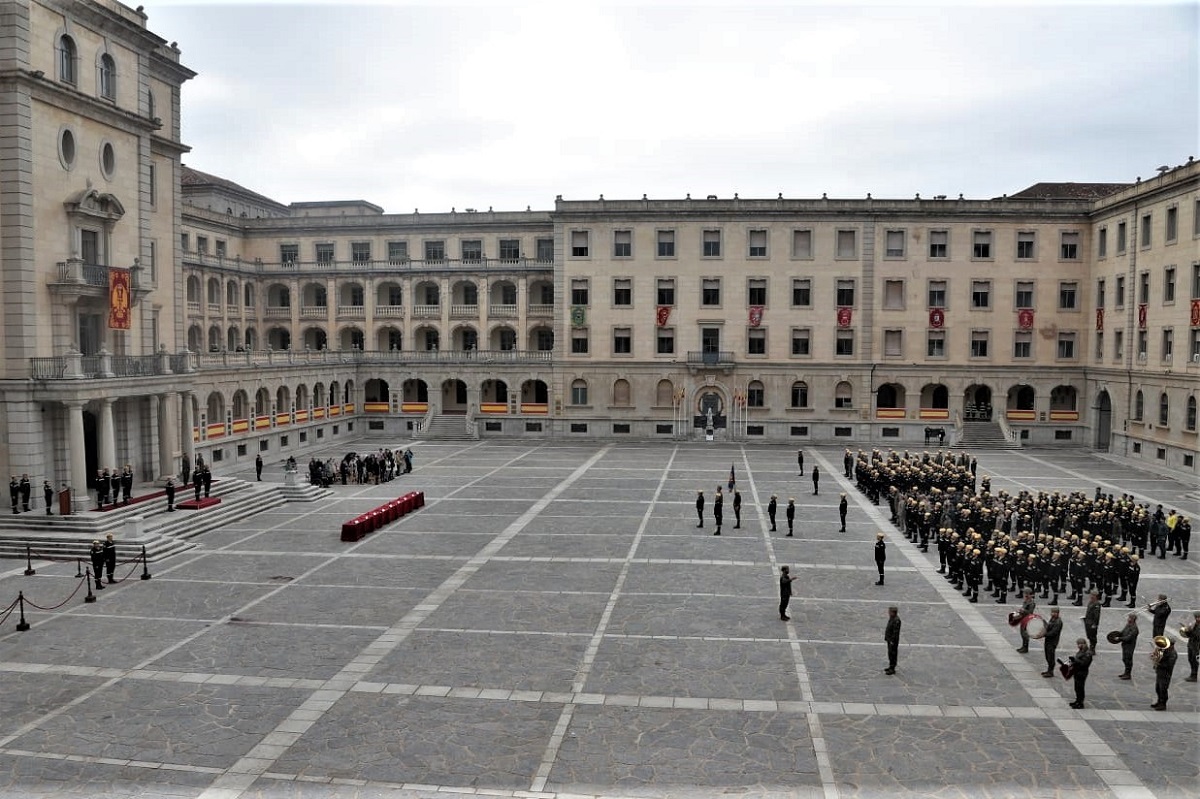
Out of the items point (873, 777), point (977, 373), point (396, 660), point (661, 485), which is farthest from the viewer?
point (977, 373)

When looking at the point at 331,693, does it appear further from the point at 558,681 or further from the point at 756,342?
the point at 756,342

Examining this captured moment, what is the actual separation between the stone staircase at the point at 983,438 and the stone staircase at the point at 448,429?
3452cm

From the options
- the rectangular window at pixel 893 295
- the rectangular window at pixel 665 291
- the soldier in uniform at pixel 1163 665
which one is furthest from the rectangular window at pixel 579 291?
the soldier in uniform at pixel 1163 665

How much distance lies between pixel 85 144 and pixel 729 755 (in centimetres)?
3437

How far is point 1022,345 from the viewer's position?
209 feet

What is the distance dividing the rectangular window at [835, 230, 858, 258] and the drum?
4823 centimetres

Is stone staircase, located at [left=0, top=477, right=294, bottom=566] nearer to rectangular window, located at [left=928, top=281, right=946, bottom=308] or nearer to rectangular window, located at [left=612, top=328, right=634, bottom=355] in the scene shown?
rectangular window, located at [left=612, top=328, right=634, bottom=355]

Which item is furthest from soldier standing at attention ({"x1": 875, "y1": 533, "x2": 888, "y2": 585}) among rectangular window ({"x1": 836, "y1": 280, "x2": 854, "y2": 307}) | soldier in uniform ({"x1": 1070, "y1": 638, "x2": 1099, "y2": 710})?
rectangular window ({"x1": 836, "y1": 280, "x2": 854, "y2": 307})

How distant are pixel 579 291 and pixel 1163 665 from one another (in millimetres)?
53128

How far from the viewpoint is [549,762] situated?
15.0 m

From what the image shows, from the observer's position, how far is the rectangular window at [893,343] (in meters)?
64.8

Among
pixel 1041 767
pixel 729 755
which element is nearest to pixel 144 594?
pixel 729 755

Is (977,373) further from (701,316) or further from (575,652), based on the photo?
(575,652)

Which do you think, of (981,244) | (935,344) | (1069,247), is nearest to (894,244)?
(981,244)
